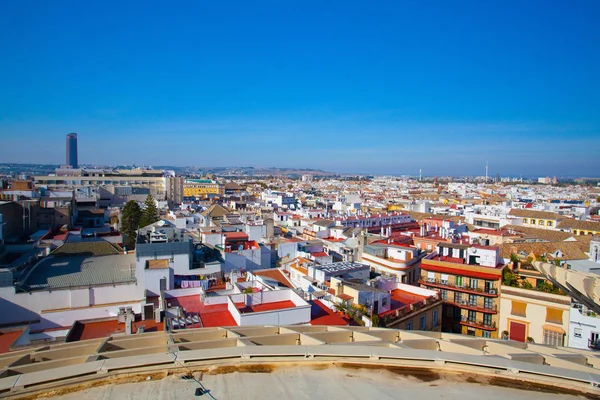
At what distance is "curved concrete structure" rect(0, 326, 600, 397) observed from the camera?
6602 millimetres

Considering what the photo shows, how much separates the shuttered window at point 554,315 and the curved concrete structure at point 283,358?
927 cm

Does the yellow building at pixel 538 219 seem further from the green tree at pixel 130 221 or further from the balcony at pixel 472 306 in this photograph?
the green tree at pixel 130 221

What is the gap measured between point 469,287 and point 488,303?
43.2 inches

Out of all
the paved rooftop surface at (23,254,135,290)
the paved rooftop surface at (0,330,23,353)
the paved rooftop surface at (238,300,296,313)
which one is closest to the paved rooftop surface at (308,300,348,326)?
the paved rooftop surface at (238,300,296,313)

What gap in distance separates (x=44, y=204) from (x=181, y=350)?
3665cm

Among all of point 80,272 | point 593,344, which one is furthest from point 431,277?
point 80,272

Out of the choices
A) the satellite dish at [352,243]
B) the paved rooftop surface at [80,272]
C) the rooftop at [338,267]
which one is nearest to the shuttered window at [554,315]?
the rooftop at [338,267]

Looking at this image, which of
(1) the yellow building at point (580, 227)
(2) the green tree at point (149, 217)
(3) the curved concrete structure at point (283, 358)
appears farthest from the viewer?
(1) the yellow building at point (580, 227)

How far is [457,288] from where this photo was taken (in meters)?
20.6

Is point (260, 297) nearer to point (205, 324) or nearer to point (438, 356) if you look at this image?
point (205, 324)

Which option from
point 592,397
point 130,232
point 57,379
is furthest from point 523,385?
point 130,232

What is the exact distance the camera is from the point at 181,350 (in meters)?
7.68

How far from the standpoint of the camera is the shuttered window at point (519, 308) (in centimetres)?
1806

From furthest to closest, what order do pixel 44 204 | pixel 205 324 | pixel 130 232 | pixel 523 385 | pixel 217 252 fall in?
pixel 44 204 < pixel 130 232 < pixel 217 252 < pixel 205 324 < pixel 523 385
